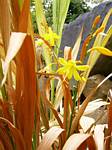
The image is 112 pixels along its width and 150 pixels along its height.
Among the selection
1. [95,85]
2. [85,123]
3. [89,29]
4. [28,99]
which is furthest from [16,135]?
[89,29]

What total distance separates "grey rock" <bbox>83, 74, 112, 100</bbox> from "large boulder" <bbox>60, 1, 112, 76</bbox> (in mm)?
63

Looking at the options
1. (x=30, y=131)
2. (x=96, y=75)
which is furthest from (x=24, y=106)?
(x=96, y=75)

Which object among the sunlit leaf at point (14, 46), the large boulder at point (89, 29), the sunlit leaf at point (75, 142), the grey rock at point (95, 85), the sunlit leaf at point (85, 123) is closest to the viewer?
the sunlit leaf at point (14, 46)

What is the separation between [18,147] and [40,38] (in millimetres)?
242

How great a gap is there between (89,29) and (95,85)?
1.50ft

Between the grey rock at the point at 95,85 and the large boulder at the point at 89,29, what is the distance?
0.21 feet

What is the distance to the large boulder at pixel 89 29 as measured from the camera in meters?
2.43

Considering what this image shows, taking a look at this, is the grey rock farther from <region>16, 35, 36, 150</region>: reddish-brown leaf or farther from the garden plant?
<region>16, 35, 36, 150</region>: reddish-brown leaf

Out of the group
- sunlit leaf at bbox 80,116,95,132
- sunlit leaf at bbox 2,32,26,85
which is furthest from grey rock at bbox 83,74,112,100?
sunlit leaf at bbox 2,32,26,85

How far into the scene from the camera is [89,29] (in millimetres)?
2535

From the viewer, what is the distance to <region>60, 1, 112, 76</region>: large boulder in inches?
95.7

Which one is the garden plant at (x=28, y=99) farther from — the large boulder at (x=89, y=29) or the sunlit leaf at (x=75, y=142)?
the large boulder at (x=89, y=29)

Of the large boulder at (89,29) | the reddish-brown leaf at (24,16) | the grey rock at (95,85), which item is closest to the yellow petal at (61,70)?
the reddish-brown leaf at (24,16)

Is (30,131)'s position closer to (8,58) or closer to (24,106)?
(24,106)
